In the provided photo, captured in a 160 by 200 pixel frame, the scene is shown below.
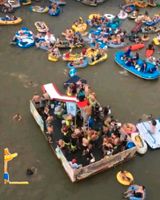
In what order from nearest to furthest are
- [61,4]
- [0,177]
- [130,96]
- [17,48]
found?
[0,177]
[130,96]
[17,48]
[61,4]

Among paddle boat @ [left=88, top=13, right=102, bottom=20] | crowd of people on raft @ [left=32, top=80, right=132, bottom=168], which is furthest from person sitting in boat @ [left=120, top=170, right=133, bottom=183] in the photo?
paddle boat @ [left=88, top=13, right=102, bottom=20]

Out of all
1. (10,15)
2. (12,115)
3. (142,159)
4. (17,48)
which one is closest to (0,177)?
(12,115)

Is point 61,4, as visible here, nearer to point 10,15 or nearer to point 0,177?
point 10,15

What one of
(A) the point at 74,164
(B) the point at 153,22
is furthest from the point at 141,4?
(A) the point at 74,164

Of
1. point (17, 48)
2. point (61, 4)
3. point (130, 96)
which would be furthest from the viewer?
point (61, 4)

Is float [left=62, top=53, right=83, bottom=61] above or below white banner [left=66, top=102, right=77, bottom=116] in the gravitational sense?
below

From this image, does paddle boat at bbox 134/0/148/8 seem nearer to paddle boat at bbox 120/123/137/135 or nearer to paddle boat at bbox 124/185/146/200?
paddle boat at bbox 120/123/137/135
